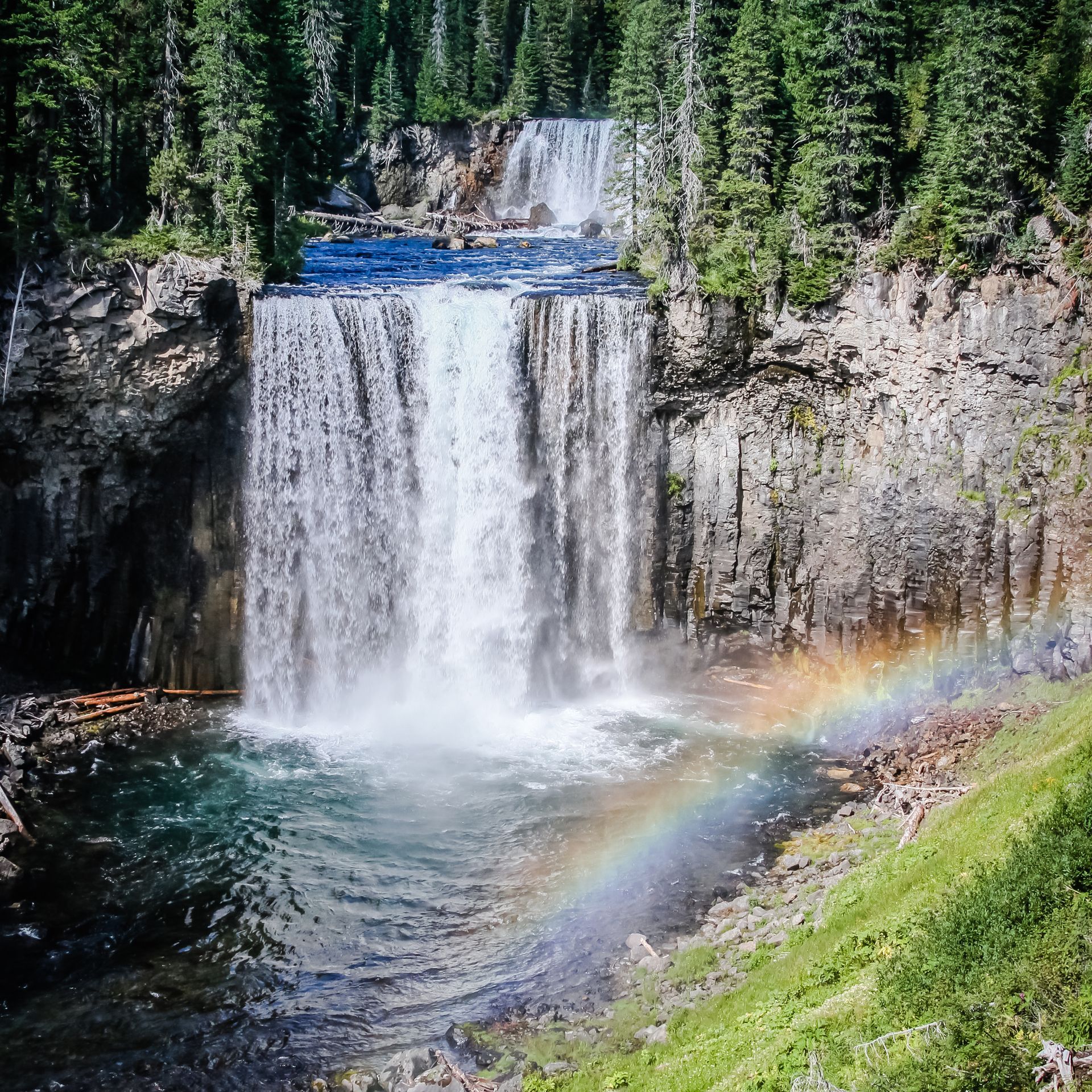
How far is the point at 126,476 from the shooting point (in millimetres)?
30422

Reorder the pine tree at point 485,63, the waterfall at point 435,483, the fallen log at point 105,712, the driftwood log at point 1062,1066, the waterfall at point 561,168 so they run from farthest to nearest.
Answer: the pine tree at point 485,63, the waterfall at point 561,168, the waterfall at point 435,483, the fallen log at point 105,712, the driftwood log at point 1062,1066

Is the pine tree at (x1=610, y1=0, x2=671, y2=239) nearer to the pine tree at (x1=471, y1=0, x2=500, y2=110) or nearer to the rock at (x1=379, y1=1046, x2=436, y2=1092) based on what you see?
the rock at (x1=379, y1=1046, x2=436, y2=1092)

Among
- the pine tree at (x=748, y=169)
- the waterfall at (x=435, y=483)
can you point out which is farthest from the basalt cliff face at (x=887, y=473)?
the waterfall at (x=435, y=483)

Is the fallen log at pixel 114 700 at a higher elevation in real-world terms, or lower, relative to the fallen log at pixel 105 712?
higher

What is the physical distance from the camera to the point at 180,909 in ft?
68.8

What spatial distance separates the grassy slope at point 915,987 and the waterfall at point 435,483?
1596 cm

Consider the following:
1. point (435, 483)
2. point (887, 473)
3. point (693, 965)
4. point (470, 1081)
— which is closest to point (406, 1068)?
point (470, 1081)

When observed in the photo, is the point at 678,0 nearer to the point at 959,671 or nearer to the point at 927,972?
the point at 959,671

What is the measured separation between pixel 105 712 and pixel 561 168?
45110 millimetres

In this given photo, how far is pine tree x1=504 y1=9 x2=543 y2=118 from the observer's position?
70.6m

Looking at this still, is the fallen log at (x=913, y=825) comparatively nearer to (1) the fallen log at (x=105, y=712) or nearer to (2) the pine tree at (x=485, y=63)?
(1) the fallen log at (x=105, y=712)

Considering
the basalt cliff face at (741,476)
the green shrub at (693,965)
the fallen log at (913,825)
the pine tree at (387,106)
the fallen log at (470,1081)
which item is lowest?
the fallen log at (470,1081)

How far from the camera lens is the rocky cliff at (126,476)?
2831 centimetres

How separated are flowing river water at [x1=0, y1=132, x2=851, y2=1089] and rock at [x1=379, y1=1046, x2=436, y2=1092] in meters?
0.68
